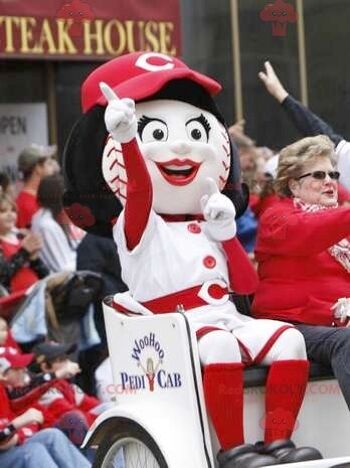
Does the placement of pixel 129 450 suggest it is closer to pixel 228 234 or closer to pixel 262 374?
pixel 262 374

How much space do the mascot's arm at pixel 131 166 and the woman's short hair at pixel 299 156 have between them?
0.73m

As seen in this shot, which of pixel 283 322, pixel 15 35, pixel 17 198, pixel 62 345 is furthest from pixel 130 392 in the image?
pixel 15 35

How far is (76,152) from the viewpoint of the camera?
246 inches

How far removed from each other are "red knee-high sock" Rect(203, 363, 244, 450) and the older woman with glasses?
1.42ft

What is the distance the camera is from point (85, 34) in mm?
11969

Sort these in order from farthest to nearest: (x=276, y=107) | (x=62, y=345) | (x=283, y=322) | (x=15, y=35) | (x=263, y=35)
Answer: (x=276, y=107), (x=15, y=35), (x=263, y=35), (x=62, y=345), (x=283, y=322)

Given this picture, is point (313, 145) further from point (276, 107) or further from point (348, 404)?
point (276, 107)

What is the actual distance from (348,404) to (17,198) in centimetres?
499

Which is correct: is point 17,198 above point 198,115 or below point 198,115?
below

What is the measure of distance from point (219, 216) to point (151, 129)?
0.47 metres

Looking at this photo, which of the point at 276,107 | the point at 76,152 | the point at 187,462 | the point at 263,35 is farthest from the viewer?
the point at 276,107

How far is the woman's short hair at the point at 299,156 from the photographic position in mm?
6051

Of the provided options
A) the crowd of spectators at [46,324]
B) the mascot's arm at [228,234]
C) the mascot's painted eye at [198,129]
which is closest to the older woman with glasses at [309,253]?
the mascot's arm at [228,234]

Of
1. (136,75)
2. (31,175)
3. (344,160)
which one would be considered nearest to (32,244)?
(31,175)
